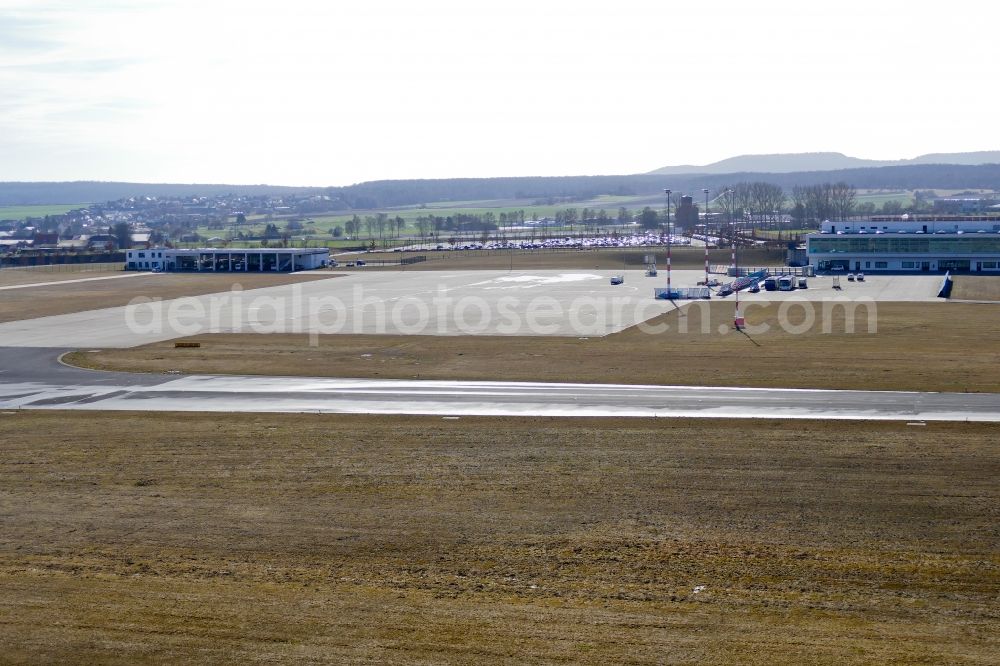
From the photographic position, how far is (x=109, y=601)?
1919cm

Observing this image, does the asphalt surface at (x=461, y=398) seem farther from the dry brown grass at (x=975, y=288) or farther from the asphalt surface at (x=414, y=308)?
the dry brown grass at (x=975, y=288)

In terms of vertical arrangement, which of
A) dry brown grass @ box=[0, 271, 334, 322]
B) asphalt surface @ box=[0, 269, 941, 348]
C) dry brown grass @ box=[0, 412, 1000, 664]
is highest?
dry brown grass @ box=[0, 271, 334, 322]

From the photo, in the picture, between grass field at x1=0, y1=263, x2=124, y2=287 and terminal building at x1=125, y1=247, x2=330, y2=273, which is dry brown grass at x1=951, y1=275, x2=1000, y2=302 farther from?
grass field at x1=0, y1=263, x2=124, y2=287

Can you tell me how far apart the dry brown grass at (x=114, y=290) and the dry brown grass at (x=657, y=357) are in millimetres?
27624

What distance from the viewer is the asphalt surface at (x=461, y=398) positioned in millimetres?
35781

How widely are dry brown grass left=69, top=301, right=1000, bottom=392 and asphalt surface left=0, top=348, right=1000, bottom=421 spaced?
2.15 metres

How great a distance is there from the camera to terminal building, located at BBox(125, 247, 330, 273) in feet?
438

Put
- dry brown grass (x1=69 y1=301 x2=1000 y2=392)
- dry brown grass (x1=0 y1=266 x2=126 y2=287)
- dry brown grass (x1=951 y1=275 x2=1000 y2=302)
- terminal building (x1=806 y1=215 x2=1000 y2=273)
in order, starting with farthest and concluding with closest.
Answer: dry brown grass (x1=0 y1=266 x2=126 y2=287) → terminal building (x1=806 y1=215 x2=1000 y2=273) → dry brown grass (x1=951 y1=275 x2=1000 y2=302) → dry brown grass (x1=69 y1=301 x2=1000 y2=392)

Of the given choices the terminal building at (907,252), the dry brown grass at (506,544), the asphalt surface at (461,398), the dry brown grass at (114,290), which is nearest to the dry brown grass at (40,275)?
the dry brown grass at (114,290)

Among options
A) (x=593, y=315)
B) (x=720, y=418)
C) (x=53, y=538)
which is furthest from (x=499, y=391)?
(x=593, y=315)

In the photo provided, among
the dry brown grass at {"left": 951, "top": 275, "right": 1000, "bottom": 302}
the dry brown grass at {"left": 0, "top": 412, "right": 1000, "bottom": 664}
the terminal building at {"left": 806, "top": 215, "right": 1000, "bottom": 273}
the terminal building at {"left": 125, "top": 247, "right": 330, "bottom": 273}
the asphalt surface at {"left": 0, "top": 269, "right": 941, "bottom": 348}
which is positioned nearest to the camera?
the dry brown grass at {"left": 0, "top": 412, "right": 1000, "bottom": 664}

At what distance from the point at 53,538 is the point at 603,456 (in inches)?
582

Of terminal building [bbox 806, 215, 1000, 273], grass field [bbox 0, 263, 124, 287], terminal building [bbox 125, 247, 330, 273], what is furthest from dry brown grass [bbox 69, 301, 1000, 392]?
terminal building [bbox 125, 247, 330, 273]

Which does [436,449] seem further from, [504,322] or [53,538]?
[504,322]
